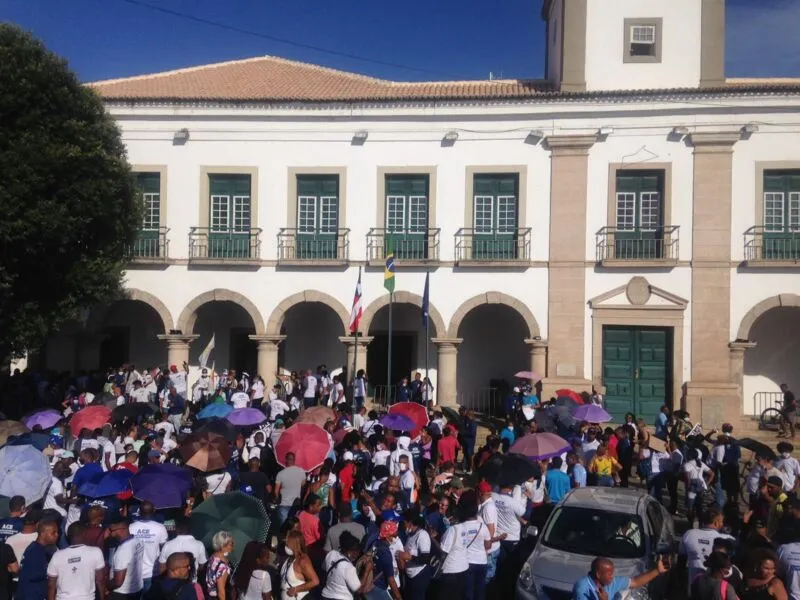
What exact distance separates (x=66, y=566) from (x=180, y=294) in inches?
609

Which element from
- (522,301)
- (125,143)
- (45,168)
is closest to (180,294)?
(125,143)

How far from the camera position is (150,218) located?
21891 millimetres

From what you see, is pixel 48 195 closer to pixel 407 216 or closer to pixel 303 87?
pixel 303 87

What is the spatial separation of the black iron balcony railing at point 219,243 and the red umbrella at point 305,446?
1138cm

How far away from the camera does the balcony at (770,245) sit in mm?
19625

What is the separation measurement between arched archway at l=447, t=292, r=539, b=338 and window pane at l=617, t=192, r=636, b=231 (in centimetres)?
335

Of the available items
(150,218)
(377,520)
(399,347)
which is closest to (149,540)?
(377,520)

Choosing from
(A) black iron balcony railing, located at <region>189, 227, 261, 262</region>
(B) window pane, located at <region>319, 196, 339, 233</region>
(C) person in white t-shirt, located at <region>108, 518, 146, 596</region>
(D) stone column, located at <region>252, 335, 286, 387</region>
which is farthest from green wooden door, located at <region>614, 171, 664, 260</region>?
(C) person in white t-shirt, located at <region>108, 518, 146, 596</region>

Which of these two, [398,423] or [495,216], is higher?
[495,216]

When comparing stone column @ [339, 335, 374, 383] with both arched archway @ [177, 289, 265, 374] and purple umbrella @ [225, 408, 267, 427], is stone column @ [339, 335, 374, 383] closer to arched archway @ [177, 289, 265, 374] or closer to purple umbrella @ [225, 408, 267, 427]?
arched archway @ [177, 289, 265, 374]

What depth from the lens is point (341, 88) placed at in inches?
898

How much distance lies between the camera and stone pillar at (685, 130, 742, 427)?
64.3ft

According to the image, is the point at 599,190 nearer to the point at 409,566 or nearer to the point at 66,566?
the point at 409,566

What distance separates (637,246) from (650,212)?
100cm
